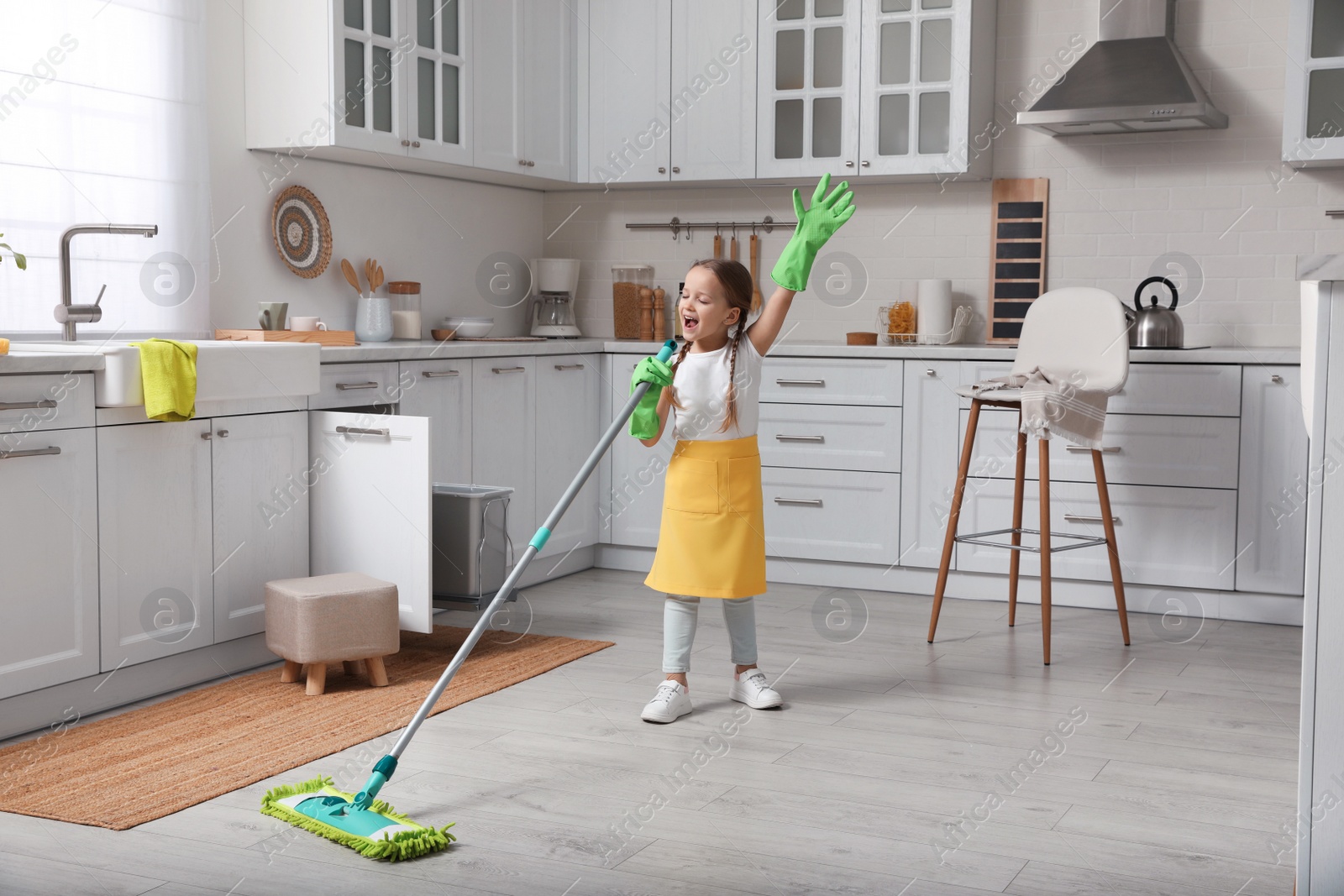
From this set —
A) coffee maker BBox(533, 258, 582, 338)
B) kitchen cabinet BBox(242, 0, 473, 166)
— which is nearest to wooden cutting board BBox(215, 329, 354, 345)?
kitchen cabinet BBox(242, 0, 473, 166)

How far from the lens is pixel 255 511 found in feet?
10.9

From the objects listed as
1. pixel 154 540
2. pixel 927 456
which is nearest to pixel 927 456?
pixel 927 456

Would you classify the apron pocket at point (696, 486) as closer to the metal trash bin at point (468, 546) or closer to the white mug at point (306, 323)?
the metal trash bin at point (468, 546)

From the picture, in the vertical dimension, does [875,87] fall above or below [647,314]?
above

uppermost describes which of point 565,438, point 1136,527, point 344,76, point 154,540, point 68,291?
point 344,76

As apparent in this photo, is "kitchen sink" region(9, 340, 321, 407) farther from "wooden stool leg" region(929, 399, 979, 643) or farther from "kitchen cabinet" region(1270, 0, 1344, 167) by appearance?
"kitchen cabinet" region(1270, 0, 1344, 167)

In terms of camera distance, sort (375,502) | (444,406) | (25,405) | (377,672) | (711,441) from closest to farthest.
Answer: (25,405), (711,441), (377,672), (375,502), (444,406)

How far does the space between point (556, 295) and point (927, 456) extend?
1725 mm

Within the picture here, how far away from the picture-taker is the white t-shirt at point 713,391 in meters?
2.95

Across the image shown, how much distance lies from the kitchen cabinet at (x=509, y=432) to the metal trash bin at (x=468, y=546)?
0.46 m

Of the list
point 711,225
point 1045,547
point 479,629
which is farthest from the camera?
point 711,225

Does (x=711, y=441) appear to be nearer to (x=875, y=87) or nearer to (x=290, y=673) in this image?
(x=290, y=673)

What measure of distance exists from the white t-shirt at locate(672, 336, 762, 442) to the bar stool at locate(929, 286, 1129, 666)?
36.4 inches

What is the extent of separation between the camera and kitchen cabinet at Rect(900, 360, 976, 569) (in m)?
4.31
